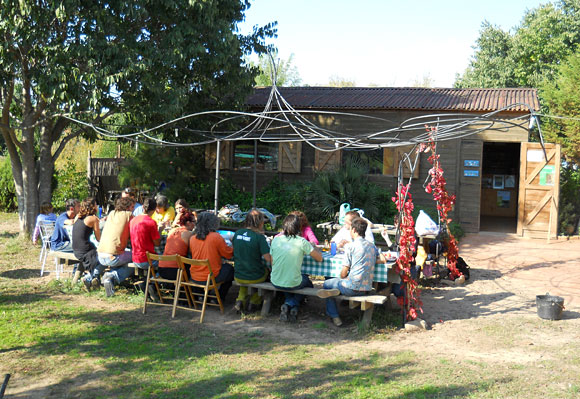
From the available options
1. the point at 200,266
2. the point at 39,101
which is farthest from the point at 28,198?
the point at 200,266

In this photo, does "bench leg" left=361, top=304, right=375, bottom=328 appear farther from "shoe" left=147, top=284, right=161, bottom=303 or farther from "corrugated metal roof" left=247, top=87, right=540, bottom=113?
"corrugated metal roof" left=247, top=87, right=540, bottom=113

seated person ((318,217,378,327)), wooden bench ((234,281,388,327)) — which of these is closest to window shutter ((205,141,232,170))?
wooden bench ((234,281,388,327))

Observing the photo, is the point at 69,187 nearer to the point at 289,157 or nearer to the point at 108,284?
the point at 289,157

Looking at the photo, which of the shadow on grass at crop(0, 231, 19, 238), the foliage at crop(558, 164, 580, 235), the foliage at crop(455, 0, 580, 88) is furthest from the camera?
the foliage at crop(455, 0, 580, 88)

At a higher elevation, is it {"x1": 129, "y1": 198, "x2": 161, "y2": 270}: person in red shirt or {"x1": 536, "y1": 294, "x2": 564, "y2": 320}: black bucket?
{"x1": 129, "y1": 198, "x2": 161, "y2": 270}: person in red shirt

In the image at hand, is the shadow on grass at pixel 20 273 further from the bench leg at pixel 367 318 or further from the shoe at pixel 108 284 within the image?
the bench leg at pixel 367 318

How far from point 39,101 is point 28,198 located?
193 cm

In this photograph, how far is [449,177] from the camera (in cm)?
1315

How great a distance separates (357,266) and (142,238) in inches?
111

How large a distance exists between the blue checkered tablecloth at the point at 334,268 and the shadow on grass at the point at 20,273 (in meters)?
4.57

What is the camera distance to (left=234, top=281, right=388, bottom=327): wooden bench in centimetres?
583

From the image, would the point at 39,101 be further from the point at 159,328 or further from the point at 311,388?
the point at 311,388

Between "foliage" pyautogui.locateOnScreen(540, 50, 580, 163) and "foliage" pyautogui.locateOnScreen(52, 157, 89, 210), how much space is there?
1331cm

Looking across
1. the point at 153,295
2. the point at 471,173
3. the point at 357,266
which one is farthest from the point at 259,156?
the point at 357,266
